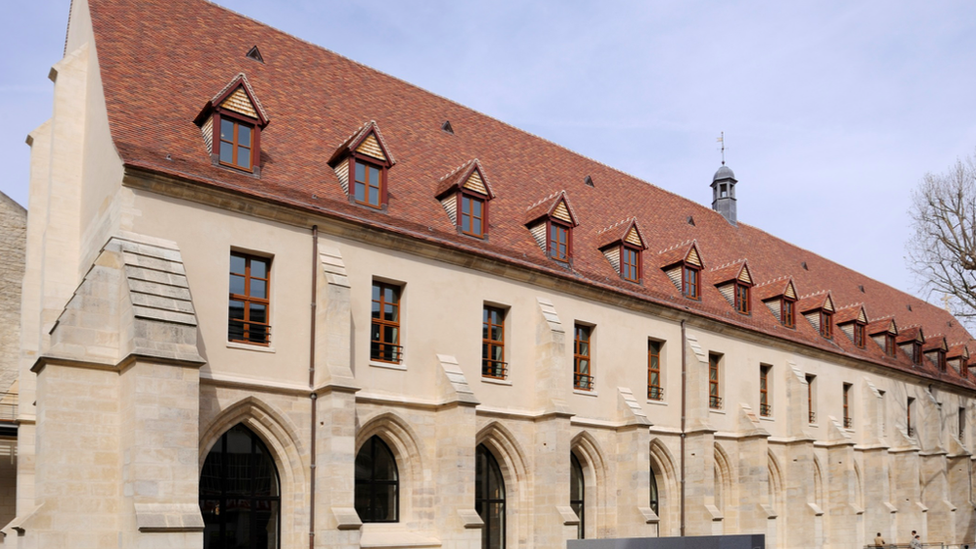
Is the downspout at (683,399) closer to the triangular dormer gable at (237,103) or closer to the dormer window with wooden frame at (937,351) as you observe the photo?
the triangular dormer gable at (237,103)

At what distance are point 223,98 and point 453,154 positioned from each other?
9.33 meters

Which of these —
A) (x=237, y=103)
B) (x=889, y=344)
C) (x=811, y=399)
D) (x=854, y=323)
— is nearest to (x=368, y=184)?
(x=237, y=103)

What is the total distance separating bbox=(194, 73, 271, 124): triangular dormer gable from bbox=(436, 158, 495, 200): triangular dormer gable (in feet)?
19.0

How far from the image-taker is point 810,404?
37781 millimetres

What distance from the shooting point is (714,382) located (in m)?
32.9

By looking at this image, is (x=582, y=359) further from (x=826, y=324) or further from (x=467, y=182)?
(x=826, y=324)

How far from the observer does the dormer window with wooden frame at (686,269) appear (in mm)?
32406

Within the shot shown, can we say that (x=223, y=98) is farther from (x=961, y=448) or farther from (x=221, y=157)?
(x=961, y=448)

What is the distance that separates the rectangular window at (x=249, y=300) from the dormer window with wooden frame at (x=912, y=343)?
36.2 meters

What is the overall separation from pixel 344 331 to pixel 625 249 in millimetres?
12222

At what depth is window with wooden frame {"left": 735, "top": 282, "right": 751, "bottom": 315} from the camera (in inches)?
1367

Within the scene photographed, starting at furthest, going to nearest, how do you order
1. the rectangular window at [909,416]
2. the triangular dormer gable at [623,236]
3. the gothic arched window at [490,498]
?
the rectangular window at [909,416], the triangular dormer gable at [623,236], the gothic arched window at [490,498]

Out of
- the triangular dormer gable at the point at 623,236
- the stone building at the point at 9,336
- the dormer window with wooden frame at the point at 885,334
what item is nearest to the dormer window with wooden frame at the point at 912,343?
the dormer window with wooden frame at the point at 885,334

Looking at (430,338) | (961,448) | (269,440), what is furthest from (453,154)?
(961,448)
